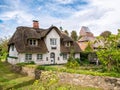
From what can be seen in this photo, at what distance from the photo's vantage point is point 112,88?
16.5 m

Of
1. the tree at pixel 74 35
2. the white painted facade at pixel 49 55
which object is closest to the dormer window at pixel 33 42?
the white painted facade at pixel 49 55

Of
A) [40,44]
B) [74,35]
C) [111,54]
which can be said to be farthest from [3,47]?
[74,35]

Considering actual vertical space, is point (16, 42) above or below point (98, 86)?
above

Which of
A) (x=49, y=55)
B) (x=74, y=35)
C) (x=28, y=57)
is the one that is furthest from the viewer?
(x=74, y=35)

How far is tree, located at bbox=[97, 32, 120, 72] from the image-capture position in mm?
19344

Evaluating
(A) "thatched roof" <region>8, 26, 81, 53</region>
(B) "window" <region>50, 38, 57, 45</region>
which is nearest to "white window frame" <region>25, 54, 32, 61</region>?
(A) "thatched roof" <region>8, 26, 81, 53</region>

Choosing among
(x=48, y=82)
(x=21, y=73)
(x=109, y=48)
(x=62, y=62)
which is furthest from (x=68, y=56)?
(x=48, y=82)

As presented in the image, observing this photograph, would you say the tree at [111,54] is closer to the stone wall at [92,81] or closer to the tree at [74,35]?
the stone wall at [92,81]

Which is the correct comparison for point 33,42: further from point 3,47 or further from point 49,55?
point 3,47

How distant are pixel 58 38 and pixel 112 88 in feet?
79.9

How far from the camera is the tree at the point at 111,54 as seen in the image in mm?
19344

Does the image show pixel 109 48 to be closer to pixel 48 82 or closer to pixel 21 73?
pixel 21 73

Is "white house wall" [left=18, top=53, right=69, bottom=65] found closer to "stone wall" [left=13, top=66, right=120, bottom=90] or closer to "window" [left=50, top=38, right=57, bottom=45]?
"window" [left=50, top=38, right=57, bottom=45]

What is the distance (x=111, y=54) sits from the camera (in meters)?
19.8
